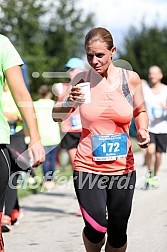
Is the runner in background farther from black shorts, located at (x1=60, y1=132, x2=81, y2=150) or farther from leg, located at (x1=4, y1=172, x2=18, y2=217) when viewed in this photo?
leg, located at (x1=4, y1=172, x2=18, y2=217)

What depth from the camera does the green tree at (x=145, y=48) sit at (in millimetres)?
56844

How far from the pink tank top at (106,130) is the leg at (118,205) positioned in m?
0.08

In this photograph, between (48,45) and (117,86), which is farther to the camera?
(48,45)

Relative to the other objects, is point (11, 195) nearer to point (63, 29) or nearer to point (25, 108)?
point (25, 108)

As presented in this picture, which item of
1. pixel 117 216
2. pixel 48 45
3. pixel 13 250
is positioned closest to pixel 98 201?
pixel 117 216

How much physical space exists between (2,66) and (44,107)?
7248mm

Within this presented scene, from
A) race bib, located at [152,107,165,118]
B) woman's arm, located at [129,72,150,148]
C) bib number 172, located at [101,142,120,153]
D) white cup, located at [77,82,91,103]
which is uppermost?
white cup, located at [77,82,91,103]

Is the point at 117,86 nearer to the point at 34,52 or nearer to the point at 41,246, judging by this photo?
the point at 41,246

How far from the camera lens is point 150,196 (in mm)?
9875

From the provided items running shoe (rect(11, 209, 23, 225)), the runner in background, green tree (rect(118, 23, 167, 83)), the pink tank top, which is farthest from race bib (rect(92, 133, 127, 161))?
green tree (rect(118, 23, 167, 83))

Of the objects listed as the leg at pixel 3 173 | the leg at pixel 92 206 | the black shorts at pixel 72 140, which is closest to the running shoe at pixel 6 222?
the black shorts at pixel 72 140

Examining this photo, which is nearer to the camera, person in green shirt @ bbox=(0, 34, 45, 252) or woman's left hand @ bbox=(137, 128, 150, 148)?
person in green shirt @ bbox=(0, 34, 45, 252)

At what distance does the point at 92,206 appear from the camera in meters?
4.52

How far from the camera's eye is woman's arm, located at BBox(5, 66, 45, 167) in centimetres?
373
